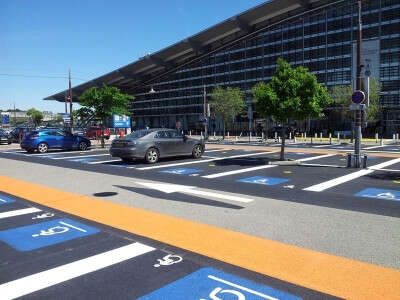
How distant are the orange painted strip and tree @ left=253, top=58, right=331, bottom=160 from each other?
962 centimetres

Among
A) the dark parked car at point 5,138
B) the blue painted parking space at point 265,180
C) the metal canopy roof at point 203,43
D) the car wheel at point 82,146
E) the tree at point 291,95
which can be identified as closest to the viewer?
the blue painted parking space at point 265,180

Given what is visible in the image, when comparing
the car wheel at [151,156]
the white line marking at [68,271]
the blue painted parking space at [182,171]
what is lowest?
the white line marking at [68,271]

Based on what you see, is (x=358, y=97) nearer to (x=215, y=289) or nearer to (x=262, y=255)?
(x=262, y=255)

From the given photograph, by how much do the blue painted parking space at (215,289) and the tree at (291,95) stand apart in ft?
38.7

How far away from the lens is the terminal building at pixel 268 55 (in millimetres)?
56375

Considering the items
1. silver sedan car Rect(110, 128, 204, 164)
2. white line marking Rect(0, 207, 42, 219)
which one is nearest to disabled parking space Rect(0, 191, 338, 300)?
white line marking Rect(0, 207, 42, 219)

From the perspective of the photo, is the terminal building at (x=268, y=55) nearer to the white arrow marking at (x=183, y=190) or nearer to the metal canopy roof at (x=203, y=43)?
the metal canopy roof at (x=203, y=43)

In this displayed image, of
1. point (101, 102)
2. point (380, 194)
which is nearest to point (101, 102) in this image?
point (101, 102)

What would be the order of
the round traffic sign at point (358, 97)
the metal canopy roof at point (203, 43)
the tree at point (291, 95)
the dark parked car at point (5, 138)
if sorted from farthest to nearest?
the metal canopy roof at point (203, 43) → the dark parked car at point (5, 138) → the tree at point (291, 95) → the round traffic sign at point (358, 97)

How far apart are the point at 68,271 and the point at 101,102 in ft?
74.2

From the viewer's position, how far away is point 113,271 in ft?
14.0

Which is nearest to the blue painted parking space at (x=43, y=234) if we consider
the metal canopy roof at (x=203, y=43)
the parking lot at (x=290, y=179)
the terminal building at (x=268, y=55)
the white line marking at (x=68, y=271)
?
the white line marking at (x=68, y=271)

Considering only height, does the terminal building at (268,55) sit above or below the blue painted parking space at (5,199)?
above

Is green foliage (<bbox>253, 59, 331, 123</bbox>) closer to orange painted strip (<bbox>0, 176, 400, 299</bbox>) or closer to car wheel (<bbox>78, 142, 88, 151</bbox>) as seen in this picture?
orange painted strip (<bbox>0, 176, 400, 299</bbox>)
